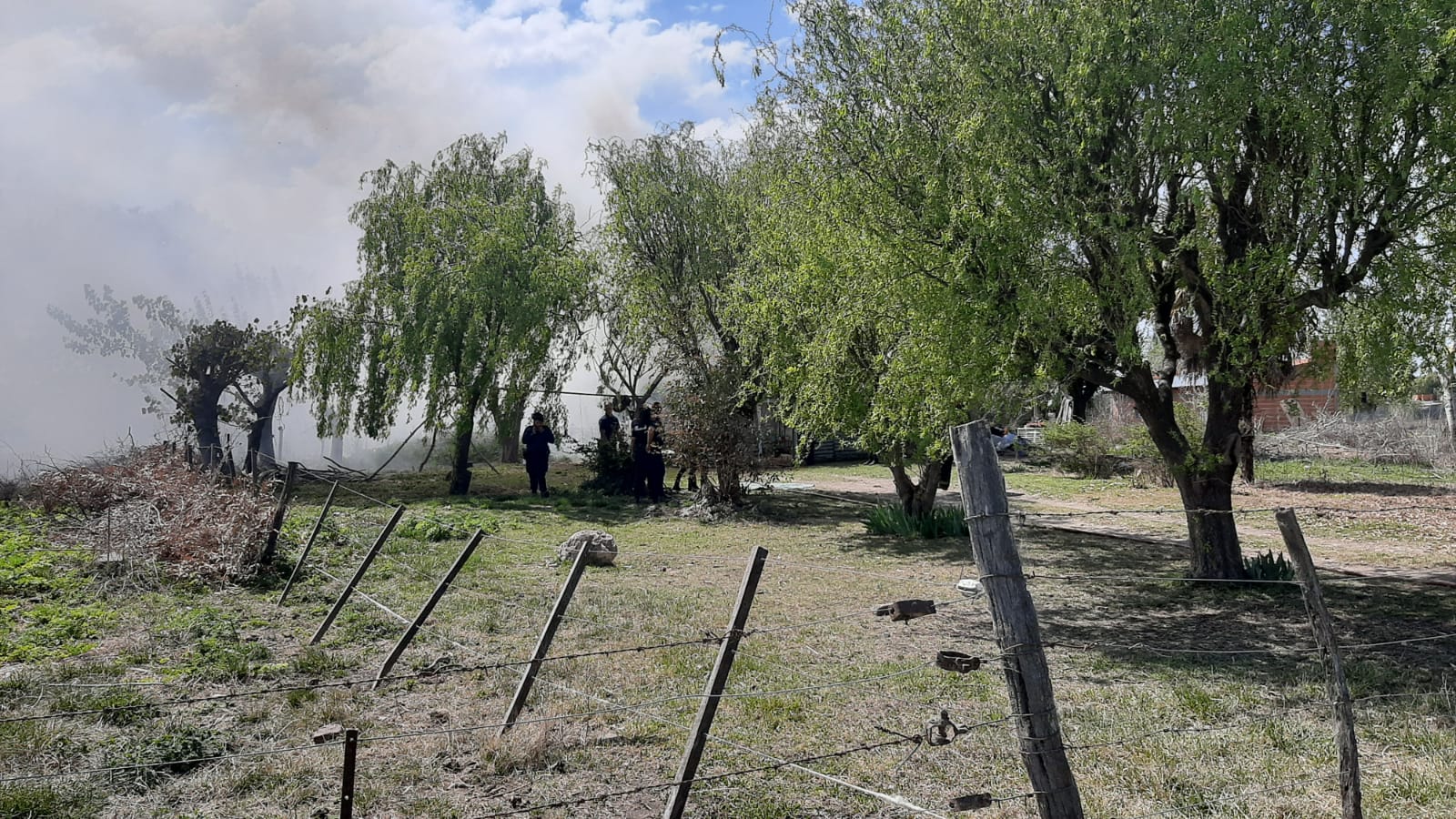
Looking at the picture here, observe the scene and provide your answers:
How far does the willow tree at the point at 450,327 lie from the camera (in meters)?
19.5

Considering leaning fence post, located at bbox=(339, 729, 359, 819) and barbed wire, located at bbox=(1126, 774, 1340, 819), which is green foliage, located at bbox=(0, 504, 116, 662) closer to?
leaning fence post, located at bbox=(339, 729, 359, 819)

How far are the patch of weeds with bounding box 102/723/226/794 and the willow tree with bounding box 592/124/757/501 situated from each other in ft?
39.0

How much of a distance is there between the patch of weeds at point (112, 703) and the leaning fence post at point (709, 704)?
312cm

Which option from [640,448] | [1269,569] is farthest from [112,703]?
[640,448]

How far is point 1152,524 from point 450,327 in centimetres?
1385

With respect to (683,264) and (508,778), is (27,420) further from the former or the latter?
(508,778)

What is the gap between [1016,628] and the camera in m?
3.30

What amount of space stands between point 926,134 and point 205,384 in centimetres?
2337

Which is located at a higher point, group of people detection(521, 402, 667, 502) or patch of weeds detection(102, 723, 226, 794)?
group of people detection(521, 402, 667, 502)

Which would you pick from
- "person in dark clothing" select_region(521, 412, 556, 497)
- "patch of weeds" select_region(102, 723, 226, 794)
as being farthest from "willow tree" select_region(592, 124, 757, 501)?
"patch of weeds" select_region(102, 723, 226, 794)

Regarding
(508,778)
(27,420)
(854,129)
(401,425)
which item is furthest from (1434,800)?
(27,420)

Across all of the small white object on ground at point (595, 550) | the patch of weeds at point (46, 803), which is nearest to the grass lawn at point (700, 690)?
the patch of weeds at point (46, 803)

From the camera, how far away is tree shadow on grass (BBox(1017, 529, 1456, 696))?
645 cm

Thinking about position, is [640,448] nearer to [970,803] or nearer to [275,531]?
[275,531]
